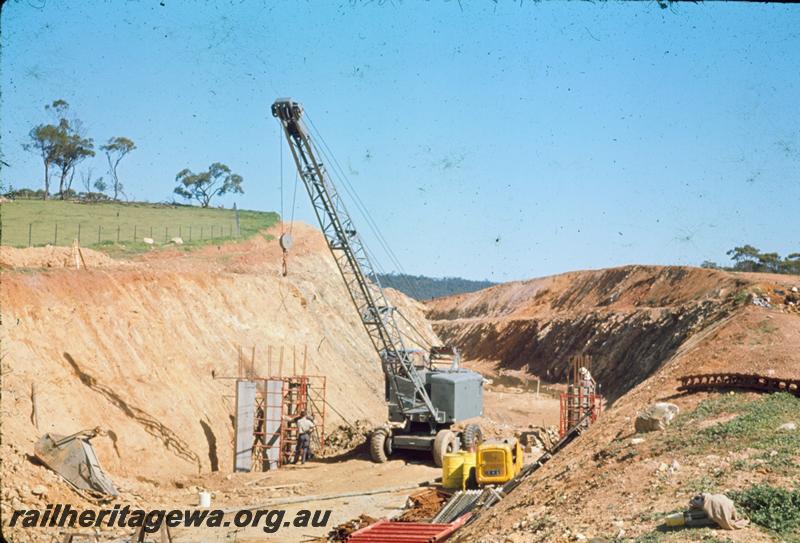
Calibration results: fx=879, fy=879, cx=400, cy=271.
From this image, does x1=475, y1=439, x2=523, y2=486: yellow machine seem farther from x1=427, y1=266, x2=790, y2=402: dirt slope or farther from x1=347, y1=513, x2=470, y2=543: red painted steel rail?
x1=427, y1=266, x2=790, y2=402: dirt slope

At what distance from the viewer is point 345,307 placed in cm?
4847

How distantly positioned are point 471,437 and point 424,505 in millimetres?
7817

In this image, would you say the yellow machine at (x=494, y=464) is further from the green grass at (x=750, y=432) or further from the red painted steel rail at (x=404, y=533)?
the green grass at (x=750, y=432)

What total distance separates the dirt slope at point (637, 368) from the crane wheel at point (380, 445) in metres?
7.75

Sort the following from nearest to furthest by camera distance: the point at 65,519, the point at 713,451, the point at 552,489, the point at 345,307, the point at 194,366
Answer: the point at 713,451, the point at 552,489, the point at 65,519, the point at 194,366, the point at 345,307

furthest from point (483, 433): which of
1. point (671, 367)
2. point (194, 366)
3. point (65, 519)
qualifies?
point (65, 519)

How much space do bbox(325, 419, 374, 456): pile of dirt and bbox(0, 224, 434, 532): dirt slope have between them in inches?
87.8

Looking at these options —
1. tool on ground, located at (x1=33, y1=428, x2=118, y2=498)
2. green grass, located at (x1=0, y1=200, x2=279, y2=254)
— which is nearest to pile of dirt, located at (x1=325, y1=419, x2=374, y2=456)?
tool on ground, located at (x1=33, y1=428, x2=118, y2=498)

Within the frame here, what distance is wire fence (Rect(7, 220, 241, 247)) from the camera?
4584 cm

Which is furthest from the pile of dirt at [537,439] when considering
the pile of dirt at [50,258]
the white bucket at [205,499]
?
the pile of dirt at [50,258]

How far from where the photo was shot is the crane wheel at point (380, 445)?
29.1 metres

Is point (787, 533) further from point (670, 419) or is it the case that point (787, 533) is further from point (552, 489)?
point (670, 419)

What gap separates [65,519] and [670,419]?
13.4 metres

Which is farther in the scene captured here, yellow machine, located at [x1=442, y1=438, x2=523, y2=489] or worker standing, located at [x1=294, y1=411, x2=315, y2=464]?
worker standing, located at [x1=294, y1=411, x2=315, y2=464]
